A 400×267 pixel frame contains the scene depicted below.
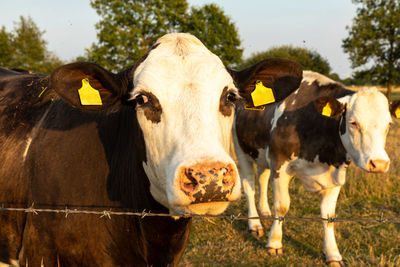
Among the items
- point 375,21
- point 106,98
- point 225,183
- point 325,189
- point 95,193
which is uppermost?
point 375,21

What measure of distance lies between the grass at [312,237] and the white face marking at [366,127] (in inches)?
32.7

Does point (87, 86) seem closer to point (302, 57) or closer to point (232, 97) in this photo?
point (232, 97)

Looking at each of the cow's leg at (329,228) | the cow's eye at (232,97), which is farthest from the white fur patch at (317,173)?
the cow's eye at (232,97)

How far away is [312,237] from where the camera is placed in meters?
5.19

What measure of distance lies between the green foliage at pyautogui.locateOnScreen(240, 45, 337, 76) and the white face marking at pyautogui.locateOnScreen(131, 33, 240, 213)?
102ft

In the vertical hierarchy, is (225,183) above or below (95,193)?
above

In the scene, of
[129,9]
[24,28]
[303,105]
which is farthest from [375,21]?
[24,28]

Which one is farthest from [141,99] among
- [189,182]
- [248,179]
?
[248,179]

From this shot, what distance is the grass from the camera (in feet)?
15.0

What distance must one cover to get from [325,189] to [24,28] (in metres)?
31.4

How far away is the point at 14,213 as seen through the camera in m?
2.64

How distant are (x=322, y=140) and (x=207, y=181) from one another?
347cm

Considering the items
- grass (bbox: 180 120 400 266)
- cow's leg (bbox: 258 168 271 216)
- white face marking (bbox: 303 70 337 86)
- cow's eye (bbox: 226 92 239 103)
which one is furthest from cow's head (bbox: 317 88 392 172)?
cow's eye (bbox: 226 92 239 103)

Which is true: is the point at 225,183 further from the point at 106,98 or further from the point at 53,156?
the point at 53,156
